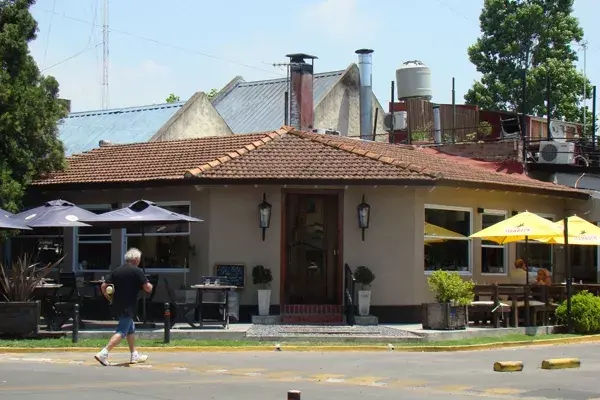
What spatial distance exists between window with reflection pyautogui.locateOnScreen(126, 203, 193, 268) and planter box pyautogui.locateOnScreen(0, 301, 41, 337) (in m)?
4.29

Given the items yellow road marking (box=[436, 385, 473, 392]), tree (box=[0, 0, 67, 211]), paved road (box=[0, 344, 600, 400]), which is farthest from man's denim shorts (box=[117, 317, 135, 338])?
tree (box=[0, 0, 67, 211])

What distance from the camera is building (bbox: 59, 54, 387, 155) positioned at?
31.8 metres

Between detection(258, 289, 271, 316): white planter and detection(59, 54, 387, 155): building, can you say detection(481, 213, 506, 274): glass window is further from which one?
detection(59, 54, 387, 155): building

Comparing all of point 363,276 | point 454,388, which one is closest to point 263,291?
point 363,276

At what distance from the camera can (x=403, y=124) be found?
35.1 m

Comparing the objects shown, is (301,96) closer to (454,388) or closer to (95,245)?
(95,245)

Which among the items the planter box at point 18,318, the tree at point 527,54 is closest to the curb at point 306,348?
the planter box at point 18,318

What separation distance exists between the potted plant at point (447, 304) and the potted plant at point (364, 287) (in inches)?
65.8

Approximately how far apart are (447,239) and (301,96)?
930 cm

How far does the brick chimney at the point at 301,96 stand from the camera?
1214 inches

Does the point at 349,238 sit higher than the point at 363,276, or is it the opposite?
the point at 349,238

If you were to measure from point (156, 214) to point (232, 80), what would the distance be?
77.9ft

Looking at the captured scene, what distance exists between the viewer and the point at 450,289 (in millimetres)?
20281

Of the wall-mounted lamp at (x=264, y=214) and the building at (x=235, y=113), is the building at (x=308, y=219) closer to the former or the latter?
the wall-mounted lamp at (x=264, y=214)
